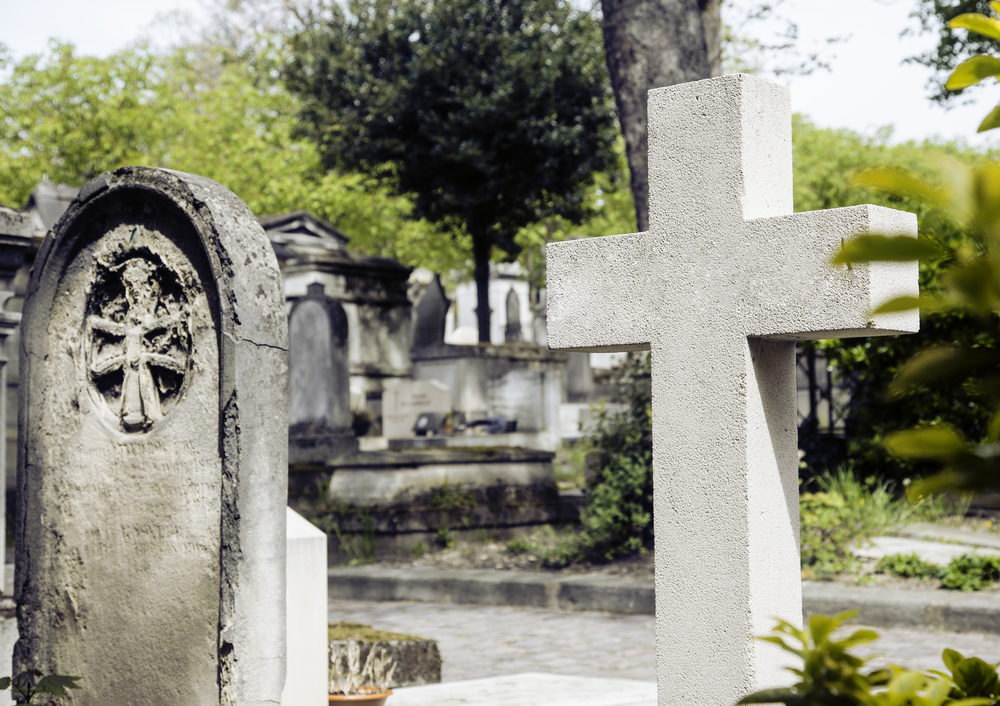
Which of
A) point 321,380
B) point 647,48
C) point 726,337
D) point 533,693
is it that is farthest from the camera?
point 321,380

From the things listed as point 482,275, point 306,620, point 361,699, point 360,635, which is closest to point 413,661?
point 360,635

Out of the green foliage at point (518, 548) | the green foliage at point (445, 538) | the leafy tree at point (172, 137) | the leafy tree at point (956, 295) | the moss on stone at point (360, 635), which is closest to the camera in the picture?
the leafy tree at point (956, 295)

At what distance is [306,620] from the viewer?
421cm

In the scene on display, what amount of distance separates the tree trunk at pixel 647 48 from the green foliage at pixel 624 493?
179cm

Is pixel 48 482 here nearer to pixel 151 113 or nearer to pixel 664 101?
pixel 664 101

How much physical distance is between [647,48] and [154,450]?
651cm

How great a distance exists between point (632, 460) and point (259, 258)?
6253mm

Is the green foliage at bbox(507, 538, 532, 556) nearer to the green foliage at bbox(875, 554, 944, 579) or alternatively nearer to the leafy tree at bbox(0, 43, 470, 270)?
the green foliage at bbox(875, 554, 944, 579)

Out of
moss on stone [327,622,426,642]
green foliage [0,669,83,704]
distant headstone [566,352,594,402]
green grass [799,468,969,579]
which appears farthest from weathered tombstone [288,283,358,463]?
distant headstone [566,352,594,402]

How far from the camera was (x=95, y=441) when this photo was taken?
13.9 feet

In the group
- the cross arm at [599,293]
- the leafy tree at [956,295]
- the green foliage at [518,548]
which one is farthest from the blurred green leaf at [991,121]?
the green foliage at [518,548]

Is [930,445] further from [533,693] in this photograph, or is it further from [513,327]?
[513,327]

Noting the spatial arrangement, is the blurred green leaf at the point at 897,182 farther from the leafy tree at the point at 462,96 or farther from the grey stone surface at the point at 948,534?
the leafy tree at the point at 462,96

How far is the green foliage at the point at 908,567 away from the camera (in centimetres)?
779
